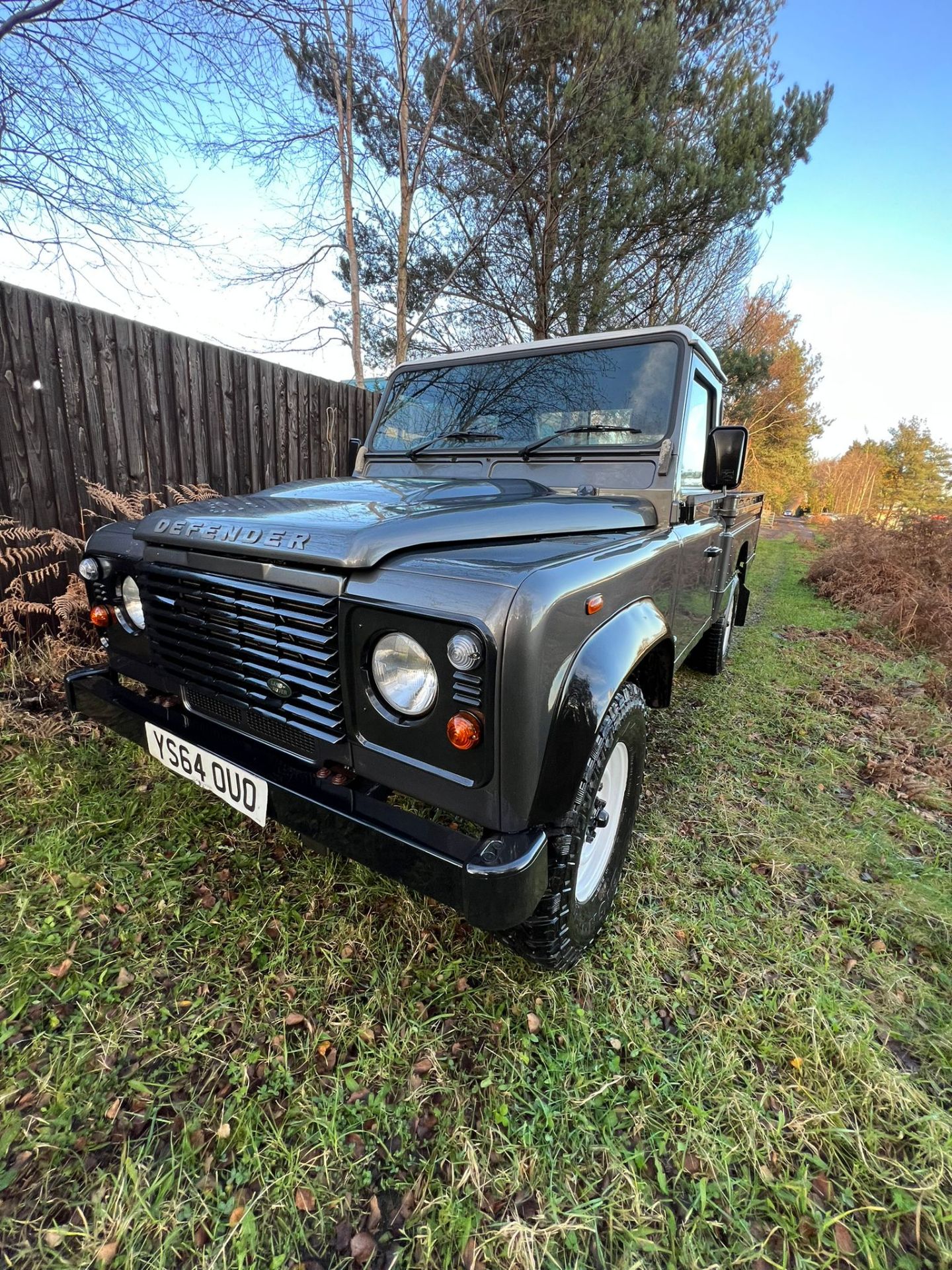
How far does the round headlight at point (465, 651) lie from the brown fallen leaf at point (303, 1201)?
4.28 feet

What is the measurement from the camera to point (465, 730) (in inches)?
52.2

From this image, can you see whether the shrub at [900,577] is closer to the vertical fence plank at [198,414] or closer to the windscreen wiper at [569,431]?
the windscreen wiper at [569,431]

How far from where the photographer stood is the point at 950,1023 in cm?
181

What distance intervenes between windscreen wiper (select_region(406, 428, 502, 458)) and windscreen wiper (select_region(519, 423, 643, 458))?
0.20 metres

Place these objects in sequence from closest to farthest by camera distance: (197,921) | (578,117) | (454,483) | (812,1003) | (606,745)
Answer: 1. (606,745)
2. (812,1003)
3. (197,921)
4. (454,483)
5. (578,117)

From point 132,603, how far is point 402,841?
1.57m

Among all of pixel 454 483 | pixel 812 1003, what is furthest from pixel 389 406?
pixel 812 1003

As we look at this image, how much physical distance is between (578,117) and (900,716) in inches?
379

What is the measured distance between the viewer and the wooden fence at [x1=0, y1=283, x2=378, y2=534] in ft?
11.9

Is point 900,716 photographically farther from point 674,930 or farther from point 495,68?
point 495,68

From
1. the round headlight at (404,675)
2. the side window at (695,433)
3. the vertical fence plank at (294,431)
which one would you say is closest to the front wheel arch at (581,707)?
the round headlight at (404,675)

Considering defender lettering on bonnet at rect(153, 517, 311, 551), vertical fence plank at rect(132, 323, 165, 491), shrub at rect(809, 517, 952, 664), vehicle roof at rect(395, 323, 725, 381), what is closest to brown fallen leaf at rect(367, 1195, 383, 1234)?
defender lettering on bonnet at rect(153, 517, 311, 551)

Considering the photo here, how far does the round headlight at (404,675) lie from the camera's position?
55.7 inches

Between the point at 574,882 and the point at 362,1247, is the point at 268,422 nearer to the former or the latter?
the point at 574,882
